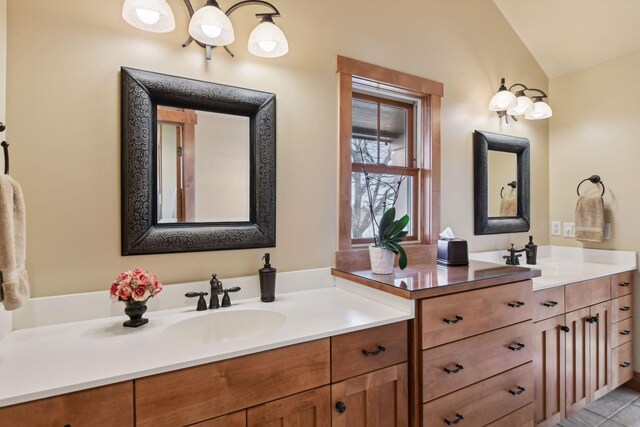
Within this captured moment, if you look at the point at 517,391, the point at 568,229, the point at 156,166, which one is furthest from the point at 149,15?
the point at 568,229

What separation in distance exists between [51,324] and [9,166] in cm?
62

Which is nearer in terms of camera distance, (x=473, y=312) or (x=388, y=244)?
(x=473, y=312)

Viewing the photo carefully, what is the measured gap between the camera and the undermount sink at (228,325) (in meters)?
1.38

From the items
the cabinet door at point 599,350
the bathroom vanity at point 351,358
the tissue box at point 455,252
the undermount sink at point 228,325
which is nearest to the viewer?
the bathroom vanity at point 351,358

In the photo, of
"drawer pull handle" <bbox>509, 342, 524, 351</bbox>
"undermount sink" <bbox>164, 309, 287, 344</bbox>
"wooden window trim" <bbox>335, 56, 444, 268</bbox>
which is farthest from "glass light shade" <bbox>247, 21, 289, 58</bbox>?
"drawer pull handle" <bbox>509, 342, 524, 351</bbox>

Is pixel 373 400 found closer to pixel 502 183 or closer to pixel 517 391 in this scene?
pixel 517 391

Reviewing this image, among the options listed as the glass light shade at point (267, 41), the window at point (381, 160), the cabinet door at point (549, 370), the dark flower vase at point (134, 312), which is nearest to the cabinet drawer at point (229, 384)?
the dark flower vase at point (134, 312)

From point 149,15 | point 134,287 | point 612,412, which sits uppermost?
point 149,15

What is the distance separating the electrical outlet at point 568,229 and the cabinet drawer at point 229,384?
8.72 feet

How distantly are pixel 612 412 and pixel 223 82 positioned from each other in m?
3.19

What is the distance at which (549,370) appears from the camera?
1.95 meters

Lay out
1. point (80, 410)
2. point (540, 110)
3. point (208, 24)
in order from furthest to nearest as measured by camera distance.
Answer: point (540, 110), point (208, 24), point (80, 410)

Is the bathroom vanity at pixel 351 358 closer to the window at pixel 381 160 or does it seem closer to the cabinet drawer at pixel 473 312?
the cabinet drawer at pixel 473 312

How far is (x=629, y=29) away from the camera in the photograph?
2.38 meters
